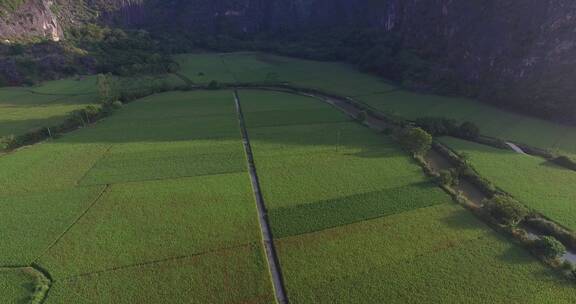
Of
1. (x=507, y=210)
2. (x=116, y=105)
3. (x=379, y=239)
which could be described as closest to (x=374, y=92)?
(x=507, y=210)

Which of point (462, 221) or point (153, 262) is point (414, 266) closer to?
point (462, 221)

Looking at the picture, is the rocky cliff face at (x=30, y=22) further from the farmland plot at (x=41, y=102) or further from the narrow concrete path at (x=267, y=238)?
the narrow concrete path at (x=267, y=238)

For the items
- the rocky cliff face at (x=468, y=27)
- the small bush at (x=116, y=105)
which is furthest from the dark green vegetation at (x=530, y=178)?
the small bush at (x=116, y=105)

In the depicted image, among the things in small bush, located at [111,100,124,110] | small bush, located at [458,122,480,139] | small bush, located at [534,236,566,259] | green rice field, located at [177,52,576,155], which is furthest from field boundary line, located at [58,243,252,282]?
small bush, located at [111,100,124,110]

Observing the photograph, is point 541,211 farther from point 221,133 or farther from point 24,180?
point 24,180

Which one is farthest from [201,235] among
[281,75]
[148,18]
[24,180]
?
[148,18]

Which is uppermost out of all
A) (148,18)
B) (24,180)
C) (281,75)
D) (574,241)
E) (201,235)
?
(148,18)

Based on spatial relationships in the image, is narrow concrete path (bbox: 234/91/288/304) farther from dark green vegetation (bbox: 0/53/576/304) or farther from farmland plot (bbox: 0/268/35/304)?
farmland plot (bbox: 0/268/35/304)
